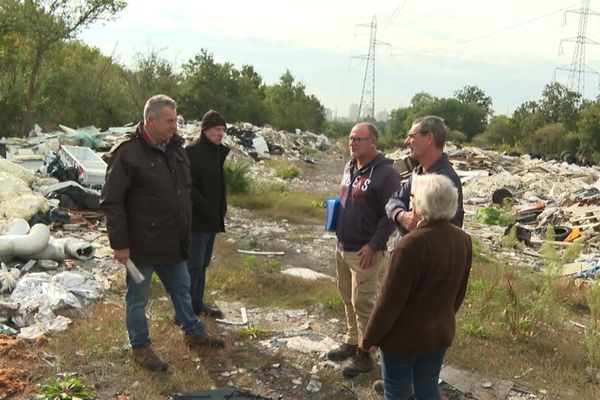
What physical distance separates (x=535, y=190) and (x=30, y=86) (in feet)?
53.7

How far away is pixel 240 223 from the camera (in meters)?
10.8

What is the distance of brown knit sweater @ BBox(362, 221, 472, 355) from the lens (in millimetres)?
2699

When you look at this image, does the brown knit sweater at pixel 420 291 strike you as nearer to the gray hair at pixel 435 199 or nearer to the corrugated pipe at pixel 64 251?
the gray hair at pixel 435 199

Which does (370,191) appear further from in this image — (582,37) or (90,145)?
(582,37)

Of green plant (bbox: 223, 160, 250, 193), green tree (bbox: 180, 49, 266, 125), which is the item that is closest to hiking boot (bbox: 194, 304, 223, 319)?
green plant (bbox: 223, 160, 250, 193)

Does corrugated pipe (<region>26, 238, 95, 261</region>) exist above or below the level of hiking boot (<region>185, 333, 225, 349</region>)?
above

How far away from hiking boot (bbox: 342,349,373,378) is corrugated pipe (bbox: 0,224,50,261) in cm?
410

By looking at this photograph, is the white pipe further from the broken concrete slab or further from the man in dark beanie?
the broken concrete slab

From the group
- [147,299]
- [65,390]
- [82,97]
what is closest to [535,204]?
[147,299]

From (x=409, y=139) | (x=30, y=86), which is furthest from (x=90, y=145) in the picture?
(x=409, y=139)

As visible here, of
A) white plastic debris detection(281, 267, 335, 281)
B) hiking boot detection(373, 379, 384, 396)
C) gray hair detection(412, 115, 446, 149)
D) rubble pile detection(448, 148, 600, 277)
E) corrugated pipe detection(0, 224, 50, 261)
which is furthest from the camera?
rubble pile detection(448, 148, 600, 277)

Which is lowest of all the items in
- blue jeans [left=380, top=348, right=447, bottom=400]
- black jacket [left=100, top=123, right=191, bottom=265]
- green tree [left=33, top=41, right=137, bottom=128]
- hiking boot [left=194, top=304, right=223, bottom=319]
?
hiking boot [left=194, top=304, right=223, bottom=319]

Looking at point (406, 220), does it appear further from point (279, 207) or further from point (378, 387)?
point (279, 207)

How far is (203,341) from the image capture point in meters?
4.54
